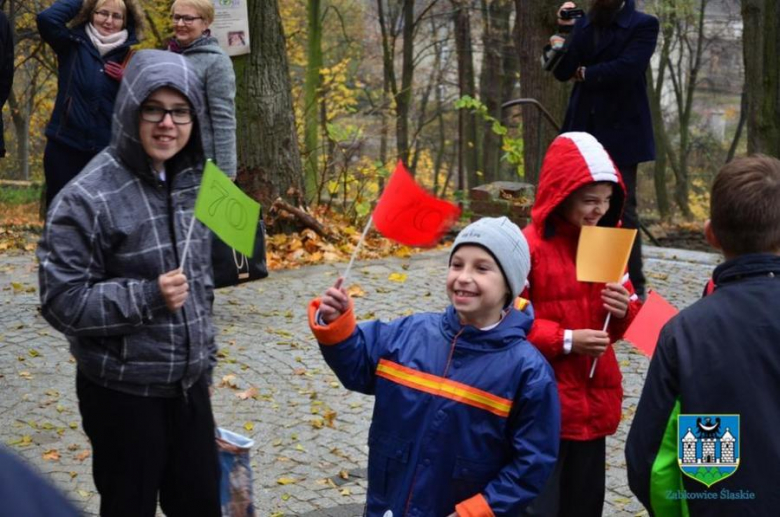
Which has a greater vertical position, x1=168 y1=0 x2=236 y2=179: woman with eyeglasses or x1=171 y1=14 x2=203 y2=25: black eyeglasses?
x1=171 y1=14 x2=203 y2=25: black eyeglasses

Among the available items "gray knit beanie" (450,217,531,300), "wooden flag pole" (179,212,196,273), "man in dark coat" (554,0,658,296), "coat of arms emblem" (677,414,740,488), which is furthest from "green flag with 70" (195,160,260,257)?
"man in dark coat" (554,0,658,296)

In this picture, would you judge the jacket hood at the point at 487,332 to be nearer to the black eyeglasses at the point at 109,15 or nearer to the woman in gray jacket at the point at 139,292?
the woman in gray jacket at the point at 139,292

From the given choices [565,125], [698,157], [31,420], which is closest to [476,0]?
[698,157]

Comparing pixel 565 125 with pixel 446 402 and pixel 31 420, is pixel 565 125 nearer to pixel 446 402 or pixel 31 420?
pixel 31 420

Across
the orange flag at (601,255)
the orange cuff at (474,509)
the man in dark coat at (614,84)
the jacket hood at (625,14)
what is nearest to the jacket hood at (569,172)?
the orange flag at (601,255)

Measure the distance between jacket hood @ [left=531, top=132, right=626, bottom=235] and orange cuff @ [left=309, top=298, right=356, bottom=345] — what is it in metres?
0.96

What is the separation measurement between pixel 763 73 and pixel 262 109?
446 cm

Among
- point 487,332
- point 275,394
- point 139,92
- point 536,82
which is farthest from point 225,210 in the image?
point 536,82

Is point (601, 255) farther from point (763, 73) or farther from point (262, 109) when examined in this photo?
point (262, 109)

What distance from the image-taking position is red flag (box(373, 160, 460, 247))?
3322 millimetres

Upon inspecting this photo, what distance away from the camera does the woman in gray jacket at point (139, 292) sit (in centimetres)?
304

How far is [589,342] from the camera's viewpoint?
3.52 m

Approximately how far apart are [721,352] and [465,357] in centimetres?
75

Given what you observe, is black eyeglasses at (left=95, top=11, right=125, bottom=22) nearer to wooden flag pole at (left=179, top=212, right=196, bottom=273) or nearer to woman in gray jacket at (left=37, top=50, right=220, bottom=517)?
woman in gray jacket at (left=37, top=50, right=220, bottom=517)
